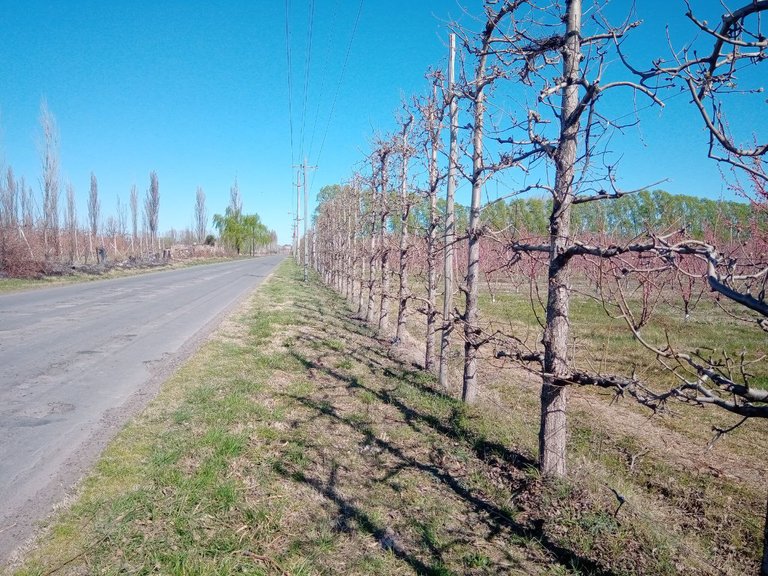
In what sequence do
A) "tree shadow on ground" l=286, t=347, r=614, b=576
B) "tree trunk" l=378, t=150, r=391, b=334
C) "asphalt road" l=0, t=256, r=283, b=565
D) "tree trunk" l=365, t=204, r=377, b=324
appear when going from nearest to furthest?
"tree shadow on ground" l=286, t=347, r=614, b=576
"asphalt road" l=0, t=256, r=283, b=565
"tree trunk" l=378, t=150, r=391, b=334
"tree trunk" l=365, t=204, r=377, b=324

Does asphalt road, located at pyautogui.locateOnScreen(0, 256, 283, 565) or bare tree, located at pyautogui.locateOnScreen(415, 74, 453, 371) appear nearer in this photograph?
asphalt road, located at pyautogui.locateOnScreen(0, 256, 283, 565)

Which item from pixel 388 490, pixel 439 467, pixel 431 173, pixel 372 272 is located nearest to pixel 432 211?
pixel 431 173

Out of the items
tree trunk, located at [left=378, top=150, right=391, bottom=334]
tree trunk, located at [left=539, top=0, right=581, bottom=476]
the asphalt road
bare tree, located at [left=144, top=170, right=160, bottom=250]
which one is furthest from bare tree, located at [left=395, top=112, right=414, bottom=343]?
bare tree, located at [left=144, top=170, right=160, bottom=250]

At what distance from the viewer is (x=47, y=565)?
9.42 ft

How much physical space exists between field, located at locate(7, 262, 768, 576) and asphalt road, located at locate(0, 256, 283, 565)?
29cm

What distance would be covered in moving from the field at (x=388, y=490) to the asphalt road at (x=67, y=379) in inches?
11.3

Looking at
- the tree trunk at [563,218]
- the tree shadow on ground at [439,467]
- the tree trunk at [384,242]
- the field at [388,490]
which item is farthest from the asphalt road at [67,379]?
the tree trunk at [384,242]

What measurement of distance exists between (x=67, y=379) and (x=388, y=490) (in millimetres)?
5219

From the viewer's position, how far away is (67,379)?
21.6 ft

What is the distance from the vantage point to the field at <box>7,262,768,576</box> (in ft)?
10.6

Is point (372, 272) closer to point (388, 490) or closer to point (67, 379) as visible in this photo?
point (67, 379)

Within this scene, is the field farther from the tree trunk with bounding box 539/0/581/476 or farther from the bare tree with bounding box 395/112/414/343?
the bare tree with bounding box 395/112/414/343

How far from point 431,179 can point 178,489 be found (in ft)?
21.2

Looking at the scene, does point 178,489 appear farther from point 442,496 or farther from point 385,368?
point 385,368
